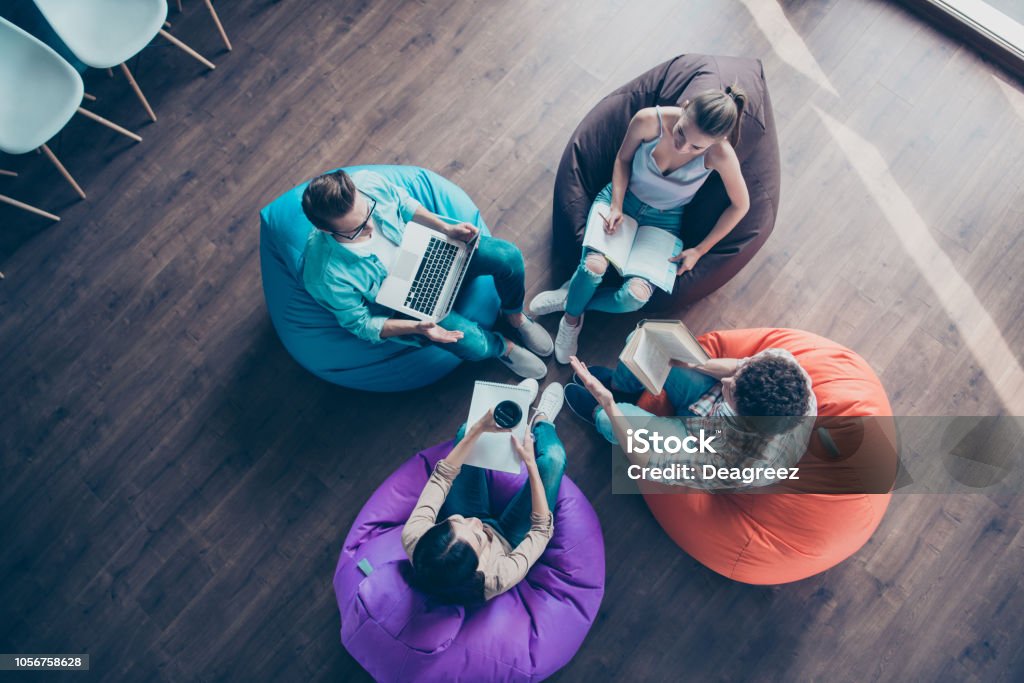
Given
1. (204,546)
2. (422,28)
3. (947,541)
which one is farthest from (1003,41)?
(204,546)

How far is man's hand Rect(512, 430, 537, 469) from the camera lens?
2.19 m

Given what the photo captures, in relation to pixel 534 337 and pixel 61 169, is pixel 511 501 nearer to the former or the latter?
pixel 534 337

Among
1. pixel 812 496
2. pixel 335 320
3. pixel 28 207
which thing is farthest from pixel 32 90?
pixel 812 496

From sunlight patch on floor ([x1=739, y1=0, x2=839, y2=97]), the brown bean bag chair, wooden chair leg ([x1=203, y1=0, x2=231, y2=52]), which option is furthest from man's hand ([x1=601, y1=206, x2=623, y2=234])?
wooden chair leg ([x1=203, y1=0, x2=231, y2=52])

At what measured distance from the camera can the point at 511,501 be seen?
7.77 feet

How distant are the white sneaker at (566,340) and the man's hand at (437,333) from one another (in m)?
0.55

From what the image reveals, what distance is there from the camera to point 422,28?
10.6 ft

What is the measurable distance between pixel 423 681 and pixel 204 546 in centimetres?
123

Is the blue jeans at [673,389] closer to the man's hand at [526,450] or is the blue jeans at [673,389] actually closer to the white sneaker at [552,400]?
the white sneaker at [552,400]

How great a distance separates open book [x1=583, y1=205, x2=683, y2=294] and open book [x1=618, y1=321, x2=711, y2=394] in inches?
14.6

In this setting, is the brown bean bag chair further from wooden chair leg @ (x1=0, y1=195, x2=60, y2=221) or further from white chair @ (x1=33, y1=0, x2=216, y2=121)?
wooden chair leg @ (x1=0, y1=195, x2=60, y2=221)

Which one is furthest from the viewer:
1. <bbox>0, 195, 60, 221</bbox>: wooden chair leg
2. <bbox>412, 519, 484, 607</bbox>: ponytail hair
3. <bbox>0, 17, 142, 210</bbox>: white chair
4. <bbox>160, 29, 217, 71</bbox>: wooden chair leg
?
<bbox>160, 29, 217, 71</bbox>: wooden chair leg

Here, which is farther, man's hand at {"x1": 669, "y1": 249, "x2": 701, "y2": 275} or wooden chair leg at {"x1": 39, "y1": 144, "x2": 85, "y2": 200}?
wooden chair leg at {"x1": 39, "y1": 144, "x2": 85, "y2": 200}

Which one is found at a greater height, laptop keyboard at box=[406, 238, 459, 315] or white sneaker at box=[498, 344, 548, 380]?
laptop keyboard at box=[406, 238, 459, 315]
